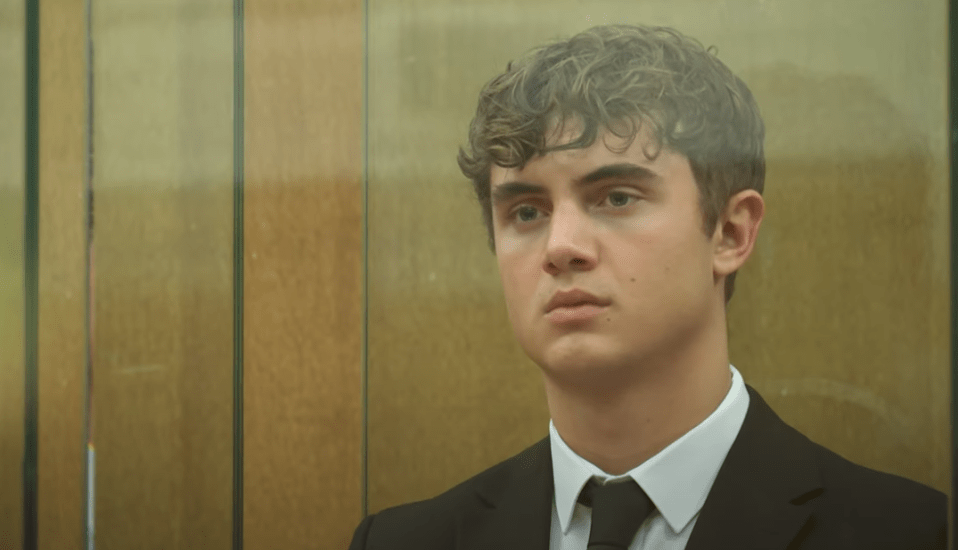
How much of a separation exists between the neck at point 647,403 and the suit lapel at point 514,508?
110mm

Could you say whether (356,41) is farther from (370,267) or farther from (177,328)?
(177,328)

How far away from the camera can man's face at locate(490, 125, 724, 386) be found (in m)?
1.45

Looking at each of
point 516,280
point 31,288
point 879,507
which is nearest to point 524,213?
point 516,280

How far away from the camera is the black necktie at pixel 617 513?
56.1 inches

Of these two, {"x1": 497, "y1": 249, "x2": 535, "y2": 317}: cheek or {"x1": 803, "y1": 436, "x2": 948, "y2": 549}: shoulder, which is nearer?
{"x1": 803, "y1": 436, "x2": 948, "y2": 549}: shoulder

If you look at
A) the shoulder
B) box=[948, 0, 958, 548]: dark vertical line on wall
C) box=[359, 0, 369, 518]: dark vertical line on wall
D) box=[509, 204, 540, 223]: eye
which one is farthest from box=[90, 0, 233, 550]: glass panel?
box=[948, 0, 958, 548]: dark vertical line on wall

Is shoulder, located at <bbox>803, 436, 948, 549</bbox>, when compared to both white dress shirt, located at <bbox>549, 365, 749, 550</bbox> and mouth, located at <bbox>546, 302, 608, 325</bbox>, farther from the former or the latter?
mouth, located at <bbox>546, 302, 608, 325</bbox>

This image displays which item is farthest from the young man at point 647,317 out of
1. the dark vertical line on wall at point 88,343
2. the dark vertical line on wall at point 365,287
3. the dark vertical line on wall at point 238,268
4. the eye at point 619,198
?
the dark vertical line on wall at point 88,343

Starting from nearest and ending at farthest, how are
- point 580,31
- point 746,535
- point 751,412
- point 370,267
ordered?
point 746,535 < point 751,412 < point 580,31 < point 370,267

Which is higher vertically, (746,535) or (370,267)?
(370,267)

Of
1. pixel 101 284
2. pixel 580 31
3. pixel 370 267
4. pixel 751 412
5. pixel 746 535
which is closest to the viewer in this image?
pixel 746 535

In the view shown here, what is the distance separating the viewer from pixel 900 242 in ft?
4.88

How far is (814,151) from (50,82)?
5.02 ft

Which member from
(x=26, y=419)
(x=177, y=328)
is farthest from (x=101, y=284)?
(x=26, y=419)
